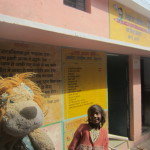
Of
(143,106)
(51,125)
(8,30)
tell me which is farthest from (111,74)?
(8,30)

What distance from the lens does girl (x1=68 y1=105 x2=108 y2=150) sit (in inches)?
98.0

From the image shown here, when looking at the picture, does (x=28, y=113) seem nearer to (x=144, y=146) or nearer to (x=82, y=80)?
(x=82, y=80)

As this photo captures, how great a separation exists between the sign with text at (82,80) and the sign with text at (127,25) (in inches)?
32.4

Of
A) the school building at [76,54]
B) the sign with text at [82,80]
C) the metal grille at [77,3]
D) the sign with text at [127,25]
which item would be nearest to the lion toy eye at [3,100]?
the school building at [76,54]

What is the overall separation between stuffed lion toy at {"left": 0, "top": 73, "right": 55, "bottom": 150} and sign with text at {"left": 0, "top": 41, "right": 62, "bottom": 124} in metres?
1.01

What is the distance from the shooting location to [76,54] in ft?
13.5

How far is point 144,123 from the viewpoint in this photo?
772 centimetres

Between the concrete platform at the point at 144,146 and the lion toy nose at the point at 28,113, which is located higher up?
the lion toy nose at the point at 28,113

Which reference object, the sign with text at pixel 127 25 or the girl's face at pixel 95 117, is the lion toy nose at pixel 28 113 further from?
the sign with text at pixel 127 25

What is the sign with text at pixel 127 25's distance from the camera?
505 cm

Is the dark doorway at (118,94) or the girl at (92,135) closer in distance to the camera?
the girl at (92,135)

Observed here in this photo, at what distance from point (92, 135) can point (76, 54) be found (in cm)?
200

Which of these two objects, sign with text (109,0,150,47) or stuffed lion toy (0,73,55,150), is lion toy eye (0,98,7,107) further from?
sign with text (109,0,150,47)

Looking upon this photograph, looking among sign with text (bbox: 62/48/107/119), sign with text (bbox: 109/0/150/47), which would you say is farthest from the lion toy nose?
sign with text (bbox: 109/0/150/47)
